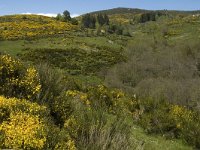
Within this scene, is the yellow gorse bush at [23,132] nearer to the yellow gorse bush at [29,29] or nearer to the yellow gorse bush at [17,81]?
the yellow gorse bush at [17,81]

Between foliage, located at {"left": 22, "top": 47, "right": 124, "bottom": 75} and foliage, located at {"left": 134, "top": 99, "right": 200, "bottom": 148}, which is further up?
foliage, located at {"left": 134, "top": 99, "right": 200, "bottom": 148}

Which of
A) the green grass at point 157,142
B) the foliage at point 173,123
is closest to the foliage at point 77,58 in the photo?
the foliage at point 173,123

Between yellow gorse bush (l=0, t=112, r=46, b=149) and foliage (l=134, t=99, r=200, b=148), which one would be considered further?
foliage (l=134, t=99, r=200, b=148)

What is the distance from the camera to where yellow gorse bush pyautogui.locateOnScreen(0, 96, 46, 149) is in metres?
6.21

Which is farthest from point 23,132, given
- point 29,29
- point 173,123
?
point 29,29

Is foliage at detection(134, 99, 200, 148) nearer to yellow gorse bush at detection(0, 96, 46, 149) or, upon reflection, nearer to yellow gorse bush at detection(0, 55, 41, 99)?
yellow gorse bush at detection(0, 55, 41, 99)

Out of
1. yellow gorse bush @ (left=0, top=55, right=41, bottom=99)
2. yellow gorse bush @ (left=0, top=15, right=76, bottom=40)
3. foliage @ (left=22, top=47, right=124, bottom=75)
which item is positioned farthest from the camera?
yellow gorse bush @ (left=0, top=15, right=76, bottom=40)

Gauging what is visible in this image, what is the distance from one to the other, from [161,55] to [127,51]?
6587mm

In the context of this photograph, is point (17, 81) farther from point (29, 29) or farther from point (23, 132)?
point (29, 29)

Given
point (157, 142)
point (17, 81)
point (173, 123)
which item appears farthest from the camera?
point (173, 123)

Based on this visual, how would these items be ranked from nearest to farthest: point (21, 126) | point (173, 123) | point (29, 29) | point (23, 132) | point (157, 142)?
point (23, 132)
point (21, 126)
point (157, 142)
point (173, 123)
point (29, 29)

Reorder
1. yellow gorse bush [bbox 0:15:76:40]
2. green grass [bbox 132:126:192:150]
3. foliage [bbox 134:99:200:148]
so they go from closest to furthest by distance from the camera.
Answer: green grass [bbox 132:126:192:150] < foliage [bbox 134:99:200:148] < yellow gorse bush [bbox 0:15:76:40]

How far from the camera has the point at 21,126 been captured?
650 centimetres

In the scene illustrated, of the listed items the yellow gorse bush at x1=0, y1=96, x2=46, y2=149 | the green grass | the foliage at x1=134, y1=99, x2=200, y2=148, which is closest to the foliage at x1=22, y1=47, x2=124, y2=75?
the foliage at x1=134, y1=99, x2=200, y2=148
